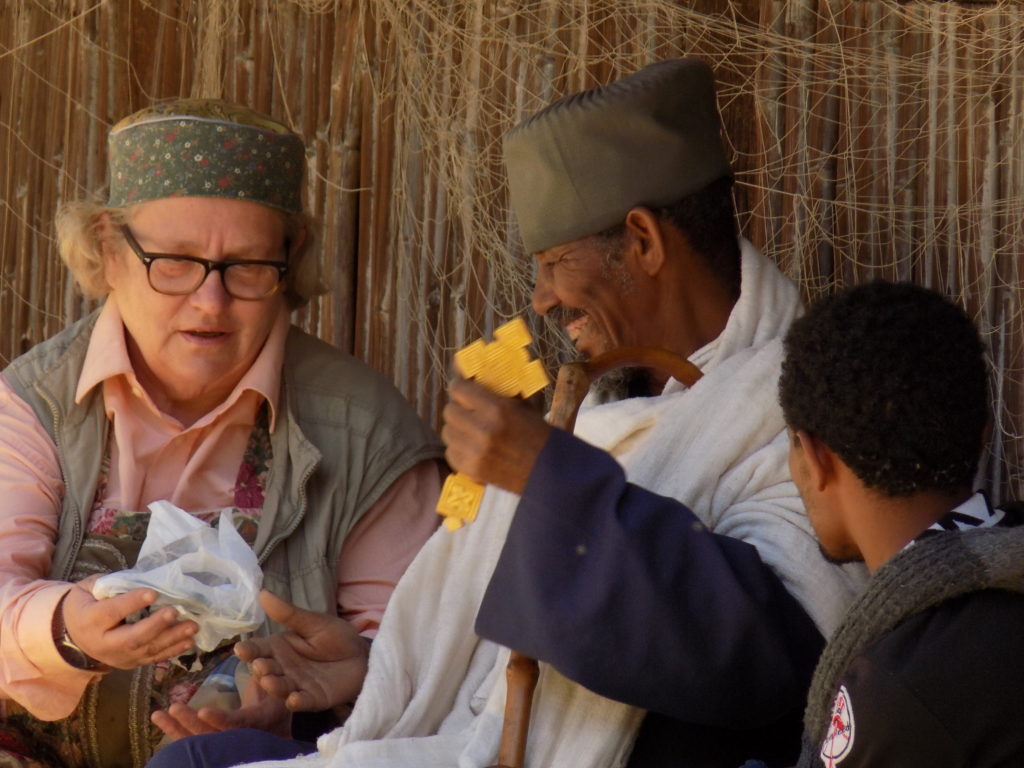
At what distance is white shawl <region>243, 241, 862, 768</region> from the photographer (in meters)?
2.52

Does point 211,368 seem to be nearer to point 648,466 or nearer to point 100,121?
point 648,466

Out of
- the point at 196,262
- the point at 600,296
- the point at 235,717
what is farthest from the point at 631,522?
the point at 196,262

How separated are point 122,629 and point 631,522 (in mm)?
1207

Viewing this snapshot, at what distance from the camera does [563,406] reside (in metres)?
2.65

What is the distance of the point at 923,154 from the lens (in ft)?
12.7

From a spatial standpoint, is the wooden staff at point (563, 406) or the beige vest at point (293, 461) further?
the beige vest at point (293, 461)

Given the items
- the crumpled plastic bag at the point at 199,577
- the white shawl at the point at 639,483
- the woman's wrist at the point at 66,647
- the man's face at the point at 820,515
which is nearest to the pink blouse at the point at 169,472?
the woman's wrist at the point at 66,647

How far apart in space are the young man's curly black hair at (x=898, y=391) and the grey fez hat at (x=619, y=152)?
79 centimetres

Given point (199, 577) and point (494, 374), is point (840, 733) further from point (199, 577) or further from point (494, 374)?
point (199, 577)

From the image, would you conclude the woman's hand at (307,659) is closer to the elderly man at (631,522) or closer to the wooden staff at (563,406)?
the elderly man at (631,522)

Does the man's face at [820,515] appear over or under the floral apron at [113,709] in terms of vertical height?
over

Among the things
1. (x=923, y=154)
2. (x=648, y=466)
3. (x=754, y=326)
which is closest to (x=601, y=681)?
(x=648, y=466)

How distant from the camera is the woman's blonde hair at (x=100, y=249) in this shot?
12.0 ft

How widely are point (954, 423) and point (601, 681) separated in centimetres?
66
